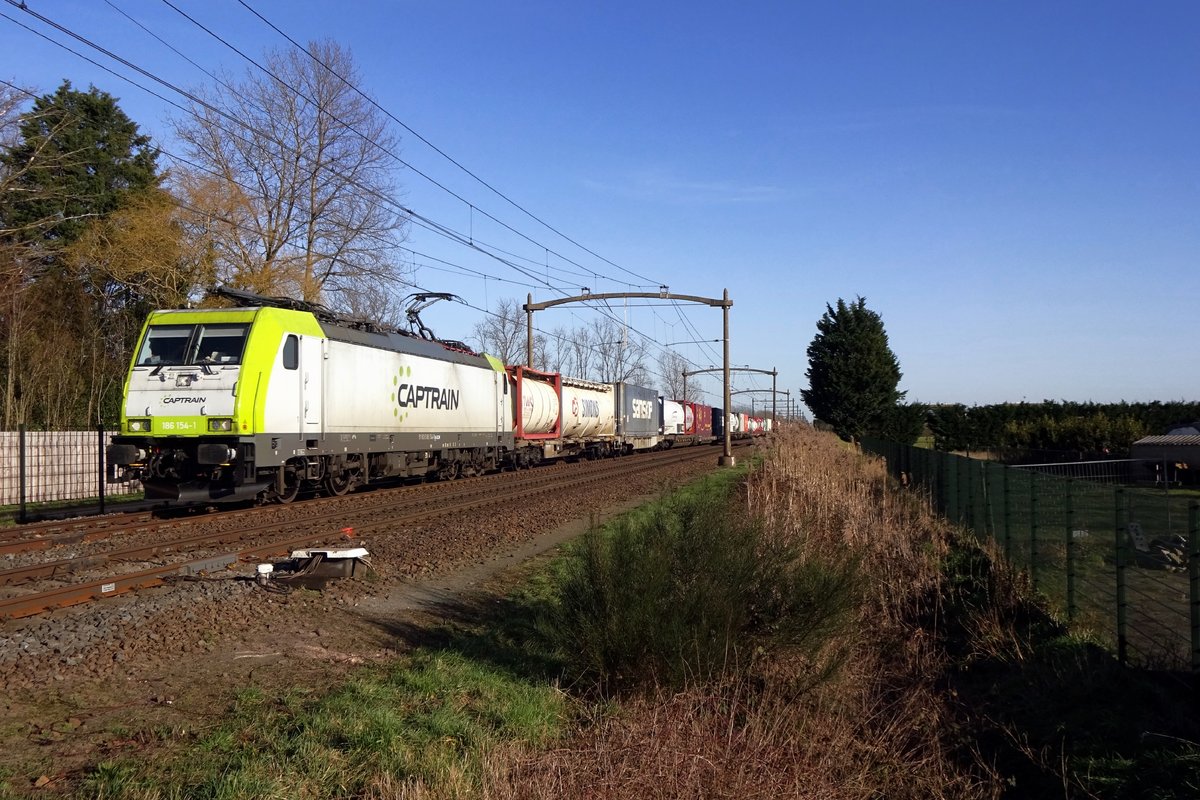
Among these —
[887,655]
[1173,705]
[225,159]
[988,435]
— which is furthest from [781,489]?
[988,435]

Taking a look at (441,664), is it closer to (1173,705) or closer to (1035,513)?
(1173,705)

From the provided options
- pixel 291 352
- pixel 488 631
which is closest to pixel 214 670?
pixel 488 631

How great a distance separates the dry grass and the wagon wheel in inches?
416

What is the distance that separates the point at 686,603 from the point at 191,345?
12.3m

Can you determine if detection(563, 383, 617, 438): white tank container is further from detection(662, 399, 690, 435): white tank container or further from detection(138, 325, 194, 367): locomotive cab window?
detection(138, 325, 194, 367): locomotive cab window

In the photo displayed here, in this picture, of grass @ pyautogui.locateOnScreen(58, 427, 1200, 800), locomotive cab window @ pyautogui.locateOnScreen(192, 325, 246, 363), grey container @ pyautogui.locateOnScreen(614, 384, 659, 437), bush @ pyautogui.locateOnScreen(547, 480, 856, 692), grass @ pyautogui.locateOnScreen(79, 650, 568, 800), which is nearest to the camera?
grass @ pyautogui.locateOnScreen(79, 650, 568, 800)

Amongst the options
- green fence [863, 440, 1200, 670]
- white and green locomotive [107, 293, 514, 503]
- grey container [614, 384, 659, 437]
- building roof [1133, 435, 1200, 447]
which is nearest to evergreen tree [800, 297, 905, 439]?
grey container [614, 384, 659, 437]

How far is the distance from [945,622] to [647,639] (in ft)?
16.6

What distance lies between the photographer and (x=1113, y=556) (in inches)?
314

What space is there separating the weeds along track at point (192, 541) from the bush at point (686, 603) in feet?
16.0

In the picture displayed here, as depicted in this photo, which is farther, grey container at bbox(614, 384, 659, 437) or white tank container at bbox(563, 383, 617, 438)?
grey container at bbox(614, 384, 659, 437)

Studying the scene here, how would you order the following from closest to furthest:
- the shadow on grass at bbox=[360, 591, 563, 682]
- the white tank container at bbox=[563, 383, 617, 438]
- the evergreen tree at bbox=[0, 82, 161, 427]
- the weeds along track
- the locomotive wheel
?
the shadow on grass at bbox=[360, 591, 563, 682] < the weeds along track < the locomotive wheel < the evergreen tree at bbox=[0, 82, 161, 427] < the white tank container at bbox=[563, 383, 617, 438]

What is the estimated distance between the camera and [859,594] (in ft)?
24.1

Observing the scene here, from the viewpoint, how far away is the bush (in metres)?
6.28
